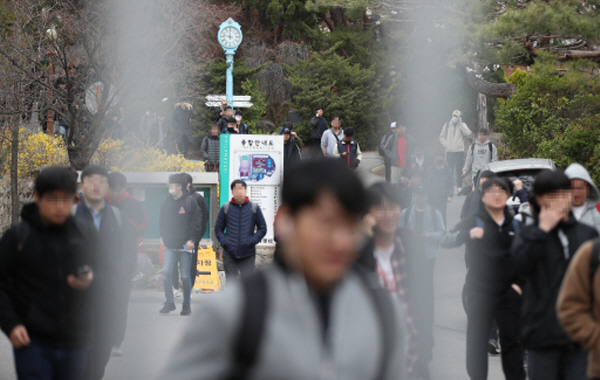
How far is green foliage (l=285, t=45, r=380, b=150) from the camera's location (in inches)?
961

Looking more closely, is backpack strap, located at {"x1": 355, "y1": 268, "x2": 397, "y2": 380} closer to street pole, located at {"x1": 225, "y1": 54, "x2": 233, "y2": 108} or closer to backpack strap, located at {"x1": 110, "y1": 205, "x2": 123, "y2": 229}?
backpack strap, located at {"x1": 110, "y1": 205, "x2": 123, "y2": 229}

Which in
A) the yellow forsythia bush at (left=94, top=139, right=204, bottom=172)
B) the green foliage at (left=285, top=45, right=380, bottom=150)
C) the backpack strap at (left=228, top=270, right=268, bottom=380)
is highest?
the green foliage at (left=285, top=45, right=380, bottom=150)

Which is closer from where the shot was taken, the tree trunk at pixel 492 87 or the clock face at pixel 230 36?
the tree trunk at pixel 492 87

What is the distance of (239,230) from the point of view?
8305mm

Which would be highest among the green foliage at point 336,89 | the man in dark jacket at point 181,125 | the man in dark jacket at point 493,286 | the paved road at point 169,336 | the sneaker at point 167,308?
the green foliage at point 336,89

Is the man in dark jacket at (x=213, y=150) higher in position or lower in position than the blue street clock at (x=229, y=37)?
lower

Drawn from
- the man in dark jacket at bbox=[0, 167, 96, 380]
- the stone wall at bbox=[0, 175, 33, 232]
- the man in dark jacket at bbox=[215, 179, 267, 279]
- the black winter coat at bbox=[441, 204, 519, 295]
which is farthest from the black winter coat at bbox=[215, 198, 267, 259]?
the stone wall at bbox=[0, 175, 33, 232]

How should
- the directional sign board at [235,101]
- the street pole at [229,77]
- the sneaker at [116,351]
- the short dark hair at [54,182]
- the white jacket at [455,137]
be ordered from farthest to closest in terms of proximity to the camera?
the street pole at [229,77] → the directional sign board at [235,101] → the white jacket at [455,137] → the sneaker at [116,351] → the short dark hair at [54,182]

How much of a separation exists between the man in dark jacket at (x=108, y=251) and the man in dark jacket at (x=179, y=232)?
2.71 meters

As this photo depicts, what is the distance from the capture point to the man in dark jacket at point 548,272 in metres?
3.71

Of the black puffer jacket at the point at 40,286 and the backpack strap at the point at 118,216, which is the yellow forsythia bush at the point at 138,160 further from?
the black puffer jacket at the point at 40,286

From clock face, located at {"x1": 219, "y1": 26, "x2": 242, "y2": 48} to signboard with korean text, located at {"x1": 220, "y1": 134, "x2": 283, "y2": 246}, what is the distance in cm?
1128

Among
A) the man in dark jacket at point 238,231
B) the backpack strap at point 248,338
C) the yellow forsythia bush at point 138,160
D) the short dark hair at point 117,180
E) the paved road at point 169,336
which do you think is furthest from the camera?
the yellow forsythia bush at point 138,160

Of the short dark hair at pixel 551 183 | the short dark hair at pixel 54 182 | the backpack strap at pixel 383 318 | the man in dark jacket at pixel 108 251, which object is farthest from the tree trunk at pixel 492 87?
the backpack strap at pixel 383 318
